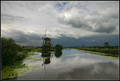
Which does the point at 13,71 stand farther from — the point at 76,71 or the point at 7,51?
the point at 76,71

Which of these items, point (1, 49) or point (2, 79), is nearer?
point (2, 79)

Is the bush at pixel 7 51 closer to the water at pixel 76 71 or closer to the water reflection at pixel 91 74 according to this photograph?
the water at pixel 76 71

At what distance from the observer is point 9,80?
859cm

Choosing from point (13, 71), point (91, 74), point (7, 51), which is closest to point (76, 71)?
point (91, 74)

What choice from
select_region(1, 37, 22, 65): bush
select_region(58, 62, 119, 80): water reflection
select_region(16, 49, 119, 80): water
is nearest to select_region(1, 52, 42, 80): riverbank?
select_region(16, 49, 119, 80): water

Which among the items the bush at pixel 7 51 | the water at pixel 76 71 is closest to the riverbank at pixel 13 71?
the water at pixel 76 71

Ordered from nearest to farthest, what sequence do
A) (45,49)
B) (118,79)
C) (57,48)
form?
1. (118,79)
2. (45,49)
3. (57,48)

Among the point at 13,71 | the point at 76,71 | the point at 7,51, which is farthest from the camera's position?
the point at 7,51

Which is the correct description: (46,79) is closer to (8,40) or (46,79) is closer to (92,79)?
(92,79)

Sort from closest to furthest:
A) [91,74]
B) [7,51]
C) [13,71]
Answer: [91,74], [13,71], [7,51]

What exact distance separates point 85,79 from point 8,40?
16.8 meters

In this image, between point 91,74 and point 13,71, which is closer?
point 91,74

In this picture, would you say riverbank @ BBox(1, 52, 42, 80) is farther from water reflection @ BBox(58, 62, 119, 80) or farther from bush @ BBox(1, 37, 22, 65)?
water reflection @ BBox(58, 62, 119, 80)

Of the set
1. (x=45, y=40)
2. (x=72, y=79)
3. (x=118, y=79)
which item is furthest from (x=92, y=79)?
(x=45, y=40)
